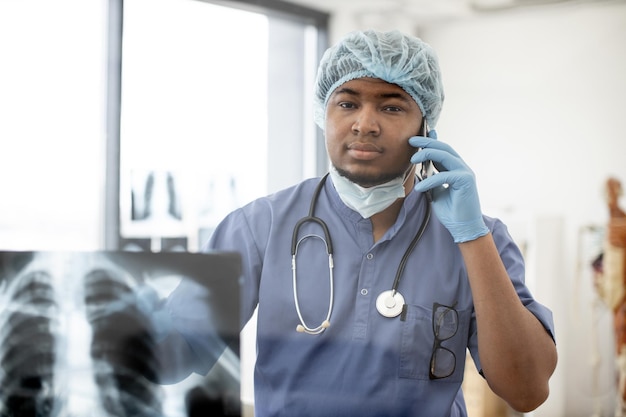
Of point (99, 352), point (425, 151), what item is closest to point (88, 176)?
point (425, 151)

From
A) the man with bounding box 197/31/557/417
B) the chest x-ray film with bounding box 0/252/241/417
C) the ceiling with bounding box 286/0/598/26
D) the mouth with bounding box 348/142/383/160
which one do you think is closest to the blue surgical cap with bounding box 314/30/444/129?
the man with bounding box 197/31/557/417

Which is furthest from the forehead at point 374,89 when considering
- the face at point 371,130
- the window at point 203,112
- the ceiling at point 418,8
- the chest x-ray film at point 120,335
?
the window at point 203,112

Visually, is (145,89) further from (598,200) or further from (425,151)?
(598,200)

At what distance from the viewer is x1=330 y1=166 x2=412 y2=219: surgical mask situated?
2.97ft

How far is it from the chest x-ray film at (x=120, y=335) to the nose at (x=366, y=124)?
0.35m

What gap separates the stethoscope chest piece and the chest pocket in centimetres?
1

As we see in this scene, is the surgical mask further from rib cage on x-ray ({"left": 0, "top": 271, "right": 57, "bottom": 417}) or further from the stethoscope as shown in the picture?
rib cage on x-ray ({"left": 0, "top": 271, "right": 57, "bottom": 417})

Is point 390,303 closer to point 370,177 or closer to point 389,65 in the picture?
point 370,177

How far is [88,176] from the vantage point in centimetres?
176

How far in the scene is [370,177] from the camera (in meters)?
0.88

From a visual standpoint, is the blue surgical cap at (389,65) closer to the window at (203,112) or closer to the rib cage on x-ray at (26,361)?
the rib cage on x-ray at (26,361)

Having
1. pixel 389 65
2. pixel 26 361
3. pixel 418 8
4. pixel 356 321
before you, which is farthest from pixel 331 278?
pixel 418 8

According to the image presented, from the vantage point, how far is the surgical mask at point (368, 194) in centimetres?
90

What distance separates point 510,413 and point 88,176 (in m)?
1.35
